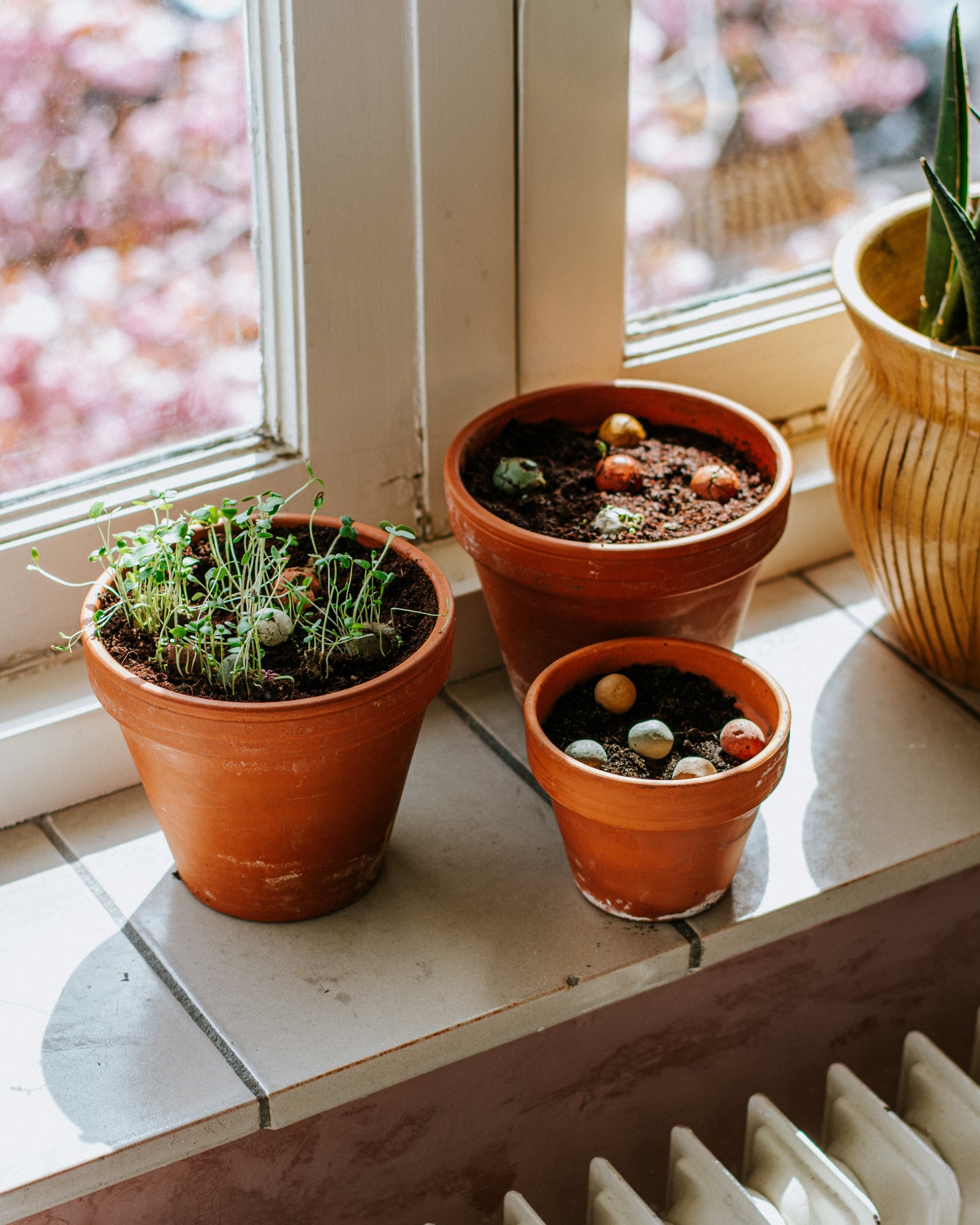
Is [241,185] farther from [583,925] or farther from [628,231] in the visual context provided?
[583,925]

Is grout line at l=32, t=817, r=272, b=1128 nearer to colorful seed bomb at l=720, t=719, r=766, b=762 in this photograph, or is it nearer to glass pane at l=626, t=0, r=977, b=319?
colorful seed bomb at l=720, t=719, r=766, b=762

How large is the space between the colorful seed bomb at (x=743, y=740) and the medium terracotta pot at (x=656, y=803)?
0.01 meters

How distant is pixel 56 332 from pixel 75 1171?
656 millimetres

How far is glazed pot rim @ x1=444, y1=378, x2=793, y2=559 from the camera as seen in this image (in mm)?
1078

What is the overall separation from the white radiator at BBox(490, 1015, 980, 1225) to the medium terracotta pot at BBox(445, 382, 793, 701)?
1.39ft

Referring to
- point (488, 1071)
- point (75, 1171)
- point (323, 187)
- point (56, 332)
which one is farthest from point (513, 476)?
point (75, 1171)

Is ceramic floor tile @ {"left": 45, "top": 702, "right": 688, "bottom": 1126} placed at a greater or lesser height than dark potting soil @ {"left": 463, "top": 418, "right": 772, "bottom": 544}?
lesser

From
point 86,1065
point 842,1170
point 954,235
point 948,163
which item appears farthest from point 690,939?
point 948,163

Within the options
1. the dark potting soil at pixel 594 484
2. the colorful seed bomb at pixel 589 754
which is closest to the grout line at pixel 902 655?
the dark potting soil at pixel 594 484

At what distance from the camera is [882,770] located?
48.9 inches

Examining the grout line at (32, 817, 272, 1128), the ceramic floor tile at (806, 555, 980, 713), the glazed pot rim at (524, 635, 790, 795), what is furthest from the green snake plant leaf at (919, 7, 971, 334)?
the grout line at (32, 817, 272, 1128)

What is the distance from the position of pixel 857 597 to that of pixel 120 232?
2.84 feet

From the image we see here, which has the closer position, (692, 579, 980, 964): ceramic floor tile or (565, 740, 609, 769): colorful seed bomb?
(565, 740, 609, 769): colorful seed bomb

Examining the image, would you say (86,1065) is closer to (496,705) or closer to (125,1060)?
(125,1060)
